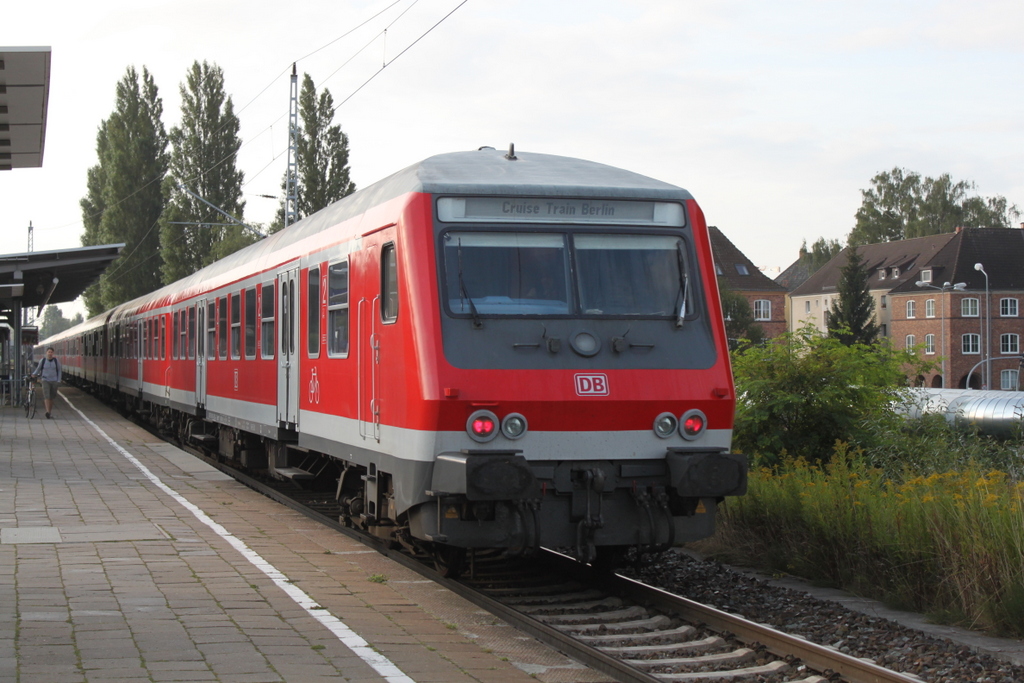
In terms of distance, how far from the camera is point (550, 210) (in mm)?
8398

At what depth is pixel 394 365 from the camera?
27.5 feet

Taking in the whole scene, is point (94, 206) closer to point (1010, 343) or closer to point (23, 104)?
point (1010, 343)

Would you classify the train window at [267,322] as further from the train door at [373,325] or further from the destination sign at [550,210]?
the destination sign at [550,210]

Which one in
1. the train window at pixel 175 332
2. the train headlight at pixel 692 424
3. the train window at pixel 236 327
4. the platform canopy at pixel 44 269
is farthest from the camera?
the platform canopy at pixel 44 269

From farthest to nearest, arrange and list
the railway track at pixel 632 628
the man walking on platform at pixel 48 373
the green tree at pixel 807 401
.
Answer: the man walking on platform at pixel 48 373
the green tree at pixel 807 401
the railway track at pixel 632 628

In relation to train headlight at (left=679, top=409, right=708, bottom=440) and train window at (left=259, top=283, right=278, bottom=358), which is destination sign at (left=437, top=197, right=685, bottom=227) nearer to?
train headlight at (left=679, top=409, right=708, bottom=440)

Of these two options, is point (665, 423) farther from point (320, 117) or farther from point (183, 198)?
point (320, 117)

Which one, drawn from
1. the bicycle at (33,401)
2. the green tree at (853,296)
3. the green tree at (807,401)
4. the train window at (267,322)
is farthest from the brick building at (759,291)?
the train window at (267,322)

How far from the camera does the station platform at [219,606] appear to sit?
6188 mm

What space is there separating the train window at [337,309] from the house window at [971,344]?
234 feet

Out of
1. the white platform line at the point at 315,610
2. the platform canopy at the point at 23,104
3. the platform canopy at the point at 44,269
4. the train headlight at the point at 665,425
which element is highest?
the platform canopy at the point at 23,104

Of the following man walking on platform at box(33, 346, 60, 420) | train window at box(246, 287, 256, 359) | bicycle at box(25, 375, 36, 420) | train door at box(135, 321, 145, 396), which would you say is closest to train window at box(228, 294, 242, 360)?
train window at box(246, 287, 256, 359)

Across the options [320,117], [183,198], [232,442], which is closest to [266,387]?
[232,442]

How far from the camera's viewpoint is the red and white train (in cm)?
776
